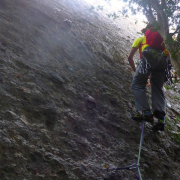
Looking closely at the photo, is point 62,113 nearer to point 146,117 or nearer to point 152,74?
point 146,117

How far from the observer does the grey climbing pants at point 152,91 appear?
3.49 metres

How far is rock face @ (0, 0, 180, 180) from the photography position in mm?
2117

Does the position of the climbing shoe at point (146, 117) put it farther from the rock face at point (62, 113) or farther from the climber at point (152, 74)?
the rock face at point (62, 113)

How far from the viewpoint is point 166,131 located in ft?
12.7

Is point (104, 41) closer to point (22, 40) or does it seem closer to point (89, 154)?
point (22, 40)

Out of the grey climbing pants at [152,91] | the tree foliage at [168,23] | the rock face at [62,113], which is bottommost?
the rock face at [62,113]

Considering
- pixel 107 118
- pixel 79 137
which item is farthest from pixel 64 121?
pixel 107 118

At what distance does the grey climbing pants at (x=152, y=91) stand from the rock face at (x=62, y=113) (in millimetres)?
321

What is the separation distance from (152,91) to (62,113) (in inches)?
64.7

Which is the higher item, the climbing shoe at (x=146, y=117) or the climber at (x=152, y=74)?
the climber at (x=152, y=74)

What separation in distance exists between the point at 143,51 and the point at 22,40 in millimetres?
1909

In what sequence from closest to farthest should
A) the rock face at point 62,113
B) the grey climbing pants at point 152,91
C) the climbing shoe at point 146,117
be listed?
the rock face at point 62,113
the climbing shoe at point 146,117
the grey climbing pants at point 152,91

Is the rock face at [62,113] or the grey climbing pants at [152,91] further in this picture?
the grey climbing pants at [152,91]

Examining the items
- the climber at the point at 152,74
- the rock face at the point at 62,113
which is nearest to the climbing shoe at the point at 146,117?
the climber at the point at 152,74
